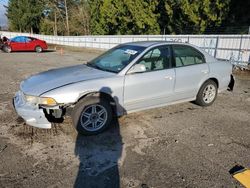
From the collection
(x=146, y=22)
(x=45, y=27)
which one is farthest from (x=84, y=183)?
(x=45, y=27)

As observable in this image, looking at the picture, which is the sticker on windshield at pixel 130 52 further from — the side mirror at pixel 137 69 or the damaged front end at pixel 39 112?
the damaged front end at pixel 39 112

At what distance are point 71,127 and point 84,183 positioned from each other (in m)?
1.72

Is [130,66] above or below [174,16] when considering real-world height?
below

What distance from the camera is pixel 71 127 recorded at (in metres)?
4.62

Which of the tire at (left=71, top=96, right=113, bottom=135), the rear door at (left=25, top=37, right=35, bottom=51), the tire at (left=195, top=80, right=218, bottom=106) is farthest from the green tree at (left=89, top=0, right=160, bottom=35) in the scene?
the tire at (left=71, top=96, right=113, bottom=135)

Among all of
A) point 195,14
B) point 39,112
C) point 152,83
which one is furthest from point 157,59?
point 195,14

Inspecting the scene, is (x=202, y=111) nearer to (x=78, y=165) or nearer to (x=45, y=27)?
(x=78, y=165)

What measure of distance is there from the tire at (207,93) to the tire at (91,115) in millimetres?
2363

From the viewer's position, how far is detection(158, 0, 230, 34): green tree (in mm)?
19641

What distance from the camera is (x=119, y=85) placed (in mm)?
4414

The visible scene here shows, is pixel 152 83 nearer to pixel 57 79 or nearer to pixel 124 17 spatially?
pixel 57 79

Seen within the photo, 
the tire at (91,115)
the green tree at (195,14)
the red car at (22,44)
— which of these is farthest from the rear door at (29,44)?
the tire at (91,115)

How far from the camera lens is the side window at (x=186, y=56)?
17.2ft

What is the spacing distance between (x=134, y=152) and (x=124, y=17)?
86.8 ft
